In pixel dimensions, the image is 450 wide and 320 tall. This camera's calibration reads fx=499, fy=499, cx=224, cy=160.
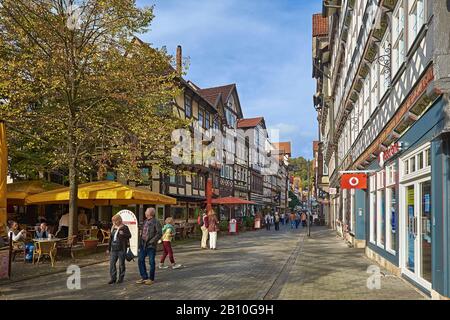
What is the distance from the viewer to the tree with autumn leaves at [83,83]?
16062 mm

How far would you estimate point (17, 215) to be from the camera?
2389cm

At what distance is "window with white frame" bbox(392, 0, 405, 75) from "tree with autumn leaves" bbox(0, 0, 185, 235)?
341 inches

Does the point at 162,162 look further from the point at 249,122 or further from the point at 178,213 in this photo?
the point at 249,122

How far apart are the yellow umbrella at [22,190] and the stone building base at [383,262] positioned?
1240 centimetres

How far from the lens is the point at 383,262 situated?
44.1 ft

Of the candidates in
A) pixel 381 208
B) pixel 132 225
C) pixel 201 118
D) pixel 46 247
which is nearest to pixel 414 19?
pixel 381 208

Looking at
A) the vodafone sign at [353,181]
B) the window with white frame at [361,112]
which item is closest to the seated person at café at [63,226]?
the vodafone sign at [353,181]

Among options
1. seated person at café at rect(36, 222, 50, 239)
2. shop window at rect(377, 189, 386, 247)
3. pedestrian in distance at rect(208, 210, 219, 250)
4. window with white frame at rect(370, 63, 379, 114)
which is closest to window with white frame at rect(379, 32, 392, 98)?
window with white frame at rect(370, 63, 379, 114)

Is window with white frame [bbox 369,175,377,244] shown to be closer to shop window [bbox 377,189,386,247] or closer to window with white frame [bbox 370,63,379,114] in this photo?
shop window [bbox 377,189,386,247]

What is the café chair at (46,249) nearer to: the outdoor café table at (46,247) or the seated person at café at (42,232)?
the outdoor café table at (46,247)

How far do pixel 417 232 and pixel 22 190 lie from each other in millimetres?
15003

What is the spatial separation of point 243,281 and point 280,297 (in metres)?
2.14

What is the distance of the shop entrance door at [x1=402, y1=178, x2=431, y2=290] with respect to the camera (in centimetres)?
865
